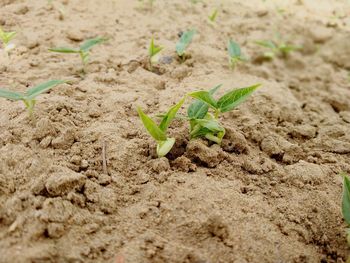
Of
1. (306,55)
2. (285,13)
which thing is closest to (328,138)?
(306,55)

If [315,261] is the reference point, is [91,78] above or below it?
above

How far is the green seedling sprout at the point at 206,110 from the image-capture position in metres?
1.43

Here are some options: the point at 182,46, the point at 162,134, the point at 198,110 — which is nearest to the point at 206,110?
the point at 198,110

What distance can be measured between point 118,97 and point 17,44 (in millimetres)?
780

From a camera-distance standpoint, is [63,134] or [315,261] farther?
[63,134]

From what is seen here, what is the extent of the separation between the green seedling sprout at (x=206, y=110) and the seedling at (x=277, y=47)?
3.66 ft

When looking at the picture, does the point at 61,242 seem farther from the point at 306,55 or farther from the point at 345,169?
the point at 306,55

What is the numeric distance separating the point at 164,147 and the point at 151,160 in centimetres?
8

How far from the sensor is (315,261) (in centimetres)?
118

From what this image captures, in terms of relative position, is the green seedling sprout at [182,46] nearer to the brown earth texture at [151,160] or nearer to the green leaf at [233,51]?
the brown earth texture at [151,160]

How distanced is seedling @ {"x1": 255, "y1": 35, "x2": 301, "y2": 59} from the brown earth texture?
0.22 metres

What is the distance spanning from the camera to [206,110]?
149 cm

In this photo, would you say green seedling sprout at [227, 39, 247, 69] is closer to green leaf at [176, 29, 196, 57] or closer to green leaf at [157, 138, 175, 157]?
green leaf at [176, 29, 196, 57]

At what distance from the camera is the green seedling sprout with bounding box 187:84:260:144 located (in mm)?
1429
